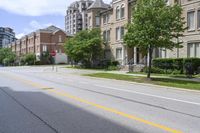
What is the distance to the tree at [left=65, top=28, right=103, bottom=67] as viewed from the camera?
161ft

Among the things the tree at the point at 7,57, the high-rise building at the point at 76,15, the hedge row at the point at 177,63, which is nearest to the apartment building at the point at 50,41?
the tree at the point at 7,57

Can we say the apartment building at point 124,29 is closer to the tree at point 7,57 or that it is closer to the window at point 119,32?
the window at point 119,32

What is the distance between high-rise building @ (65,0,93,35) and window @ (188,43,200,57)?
5180 inches

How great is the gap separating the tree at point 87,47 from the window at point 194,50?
19.0 m

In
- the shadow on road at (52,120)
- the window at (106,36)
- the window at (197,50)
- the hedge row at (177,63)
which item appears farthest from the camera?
the window at (106,36)

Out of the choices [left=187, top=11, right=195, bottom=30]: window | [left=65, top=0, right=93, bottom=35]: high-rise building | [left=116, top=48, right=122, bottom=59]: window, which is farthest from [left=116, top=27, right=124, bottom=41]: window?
[left=65, top=0, right=93, bottom=35]: high-rise building

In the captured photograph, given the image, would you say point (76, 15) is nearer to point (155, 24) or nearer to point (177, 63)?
point (177, 63)

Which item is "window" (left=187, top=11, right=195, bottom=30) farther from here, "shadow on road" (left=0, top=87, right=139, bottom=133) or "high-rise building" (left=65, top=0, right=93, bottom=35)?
"high-rise building" (left=65, top=0, right=93, bottom=35)

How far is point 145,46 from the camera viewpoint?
78.3 ft

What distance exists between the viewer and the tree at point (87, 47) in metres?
49.1

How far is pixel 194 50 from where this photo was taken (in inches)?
1265

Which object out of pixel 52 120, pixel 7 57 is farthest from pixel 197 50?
pixel 7 57

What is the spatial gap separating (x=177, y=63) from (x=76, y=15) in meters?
140

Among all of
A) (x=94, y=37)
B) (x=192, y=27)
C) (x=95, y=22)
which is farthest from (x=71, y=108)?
(x=95, y=22)
